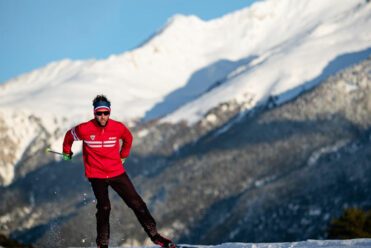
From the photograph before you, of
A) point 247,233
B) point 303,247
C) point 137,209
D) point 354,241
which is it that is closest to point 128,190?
point 137,209

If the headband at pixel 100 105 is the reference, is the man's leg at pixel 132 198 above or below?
below

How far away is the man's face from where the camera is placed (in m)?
14.0

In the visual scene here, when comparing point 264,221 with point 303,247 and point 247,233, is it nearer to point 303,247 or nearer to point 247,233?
point 247,233

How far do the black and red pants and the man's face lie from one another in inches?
64.9

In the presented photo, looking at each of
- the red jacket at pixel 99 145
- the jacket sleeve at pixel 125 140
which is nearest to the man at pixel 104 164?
the red jacket at pixel 99 145

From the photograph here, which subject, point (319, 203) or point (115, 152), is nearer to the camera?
point (115, 152)

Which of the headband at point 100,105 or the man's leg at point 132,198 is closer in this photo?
the headband at point 100,105

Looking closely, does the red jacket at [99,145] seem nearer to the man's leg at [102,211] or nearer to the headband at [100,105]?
the man's leg at [102,211]

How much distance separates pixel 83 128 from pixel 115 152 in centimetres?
116

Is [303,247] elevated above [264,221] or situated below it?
above

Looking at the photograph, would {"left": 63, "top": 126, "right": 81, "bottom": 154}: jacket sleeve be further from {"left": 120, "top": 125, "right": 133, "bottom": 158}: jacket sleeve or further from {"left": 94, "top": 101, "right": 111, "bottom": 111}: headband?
{"left": 120, "top": 125, "right": 133, "bottom": 158}: jacket sleeve

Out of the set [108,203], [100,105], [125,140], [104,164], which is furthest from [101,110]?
[108,203]

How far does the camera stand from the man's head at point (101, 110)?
13953 millimetres

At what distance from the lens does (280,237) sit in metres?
190
